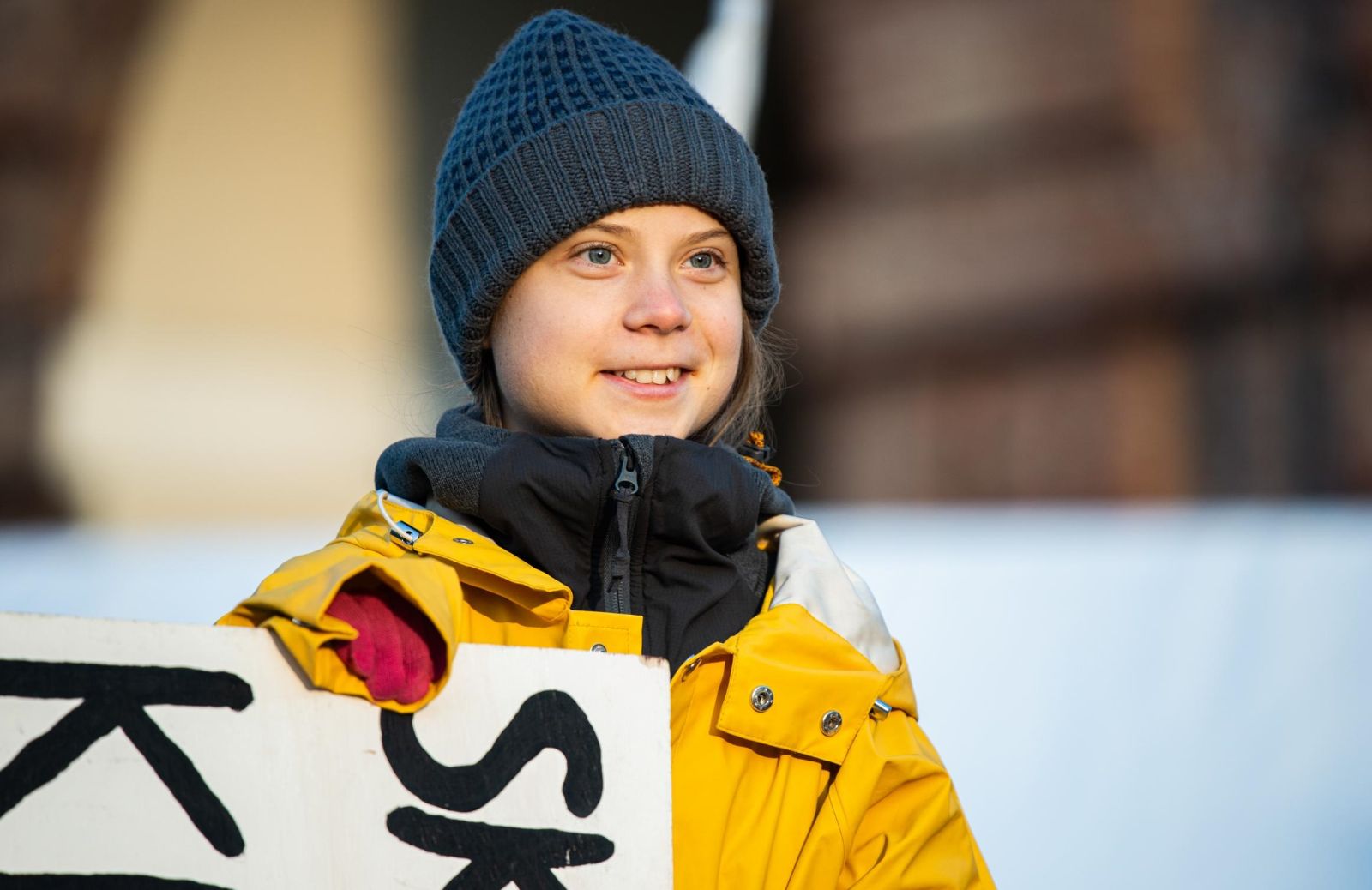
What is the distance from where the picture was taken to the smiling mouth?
146 cm

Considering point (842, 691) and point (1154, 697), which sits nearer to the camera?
point (842, 691)

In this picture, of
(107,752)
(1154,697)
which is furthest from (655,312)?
(1154,697)

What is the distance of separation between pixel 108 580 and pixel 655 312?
179 cm

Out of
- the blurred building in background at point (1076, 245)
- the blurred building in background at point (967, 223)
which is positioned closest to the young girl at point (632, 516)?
the blurred building in background at point (967, 223)

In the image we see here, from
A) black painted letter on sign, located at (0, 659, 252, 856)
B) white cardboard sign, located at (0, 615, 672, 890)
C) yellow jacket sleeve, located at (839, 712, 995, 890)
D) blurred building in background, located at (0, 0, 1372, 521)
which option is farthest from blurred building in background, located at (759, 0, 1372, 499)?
black painted letter on sign, located at (0, 659, 252, 856)

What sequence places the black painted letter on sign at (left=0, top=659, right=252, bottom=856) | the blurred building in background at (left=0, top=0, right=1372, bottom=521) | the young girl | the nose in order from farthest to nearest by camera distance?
1. the blurred building in background at (left=0, top=0, right=1372, bottom=521)
2. the nose
3. the young girl
4. the black painted letter on sign at (left=0, top=659, right=252, bottom=856)

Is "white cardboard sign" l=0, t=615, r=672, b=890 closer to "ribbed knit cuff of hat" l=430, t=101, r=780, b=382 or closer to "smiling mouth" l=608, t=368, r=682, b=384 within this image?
"smiling mouth" l=608, t=368, r=682, b=384

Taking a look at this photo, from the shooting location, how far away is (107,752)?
99 centimetres

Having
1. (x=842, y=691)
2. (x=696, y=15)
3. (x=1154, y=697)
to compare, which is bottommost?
(x=1154, y=697)

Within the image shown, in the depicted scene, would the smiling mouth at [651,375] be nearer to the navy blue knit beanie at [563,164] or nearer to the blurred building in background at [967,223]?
the navy blue knit beanie at [563,164]

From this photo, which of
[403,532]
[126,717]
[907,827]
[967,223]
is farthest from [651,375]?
[967,223]

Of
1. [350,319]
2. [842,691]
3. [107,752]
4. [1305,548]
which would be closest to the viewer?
[107,752]

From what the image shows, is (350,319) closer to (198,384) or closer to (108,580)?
(198,384)

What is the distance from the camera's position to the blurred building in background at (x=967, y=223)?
3.36m
